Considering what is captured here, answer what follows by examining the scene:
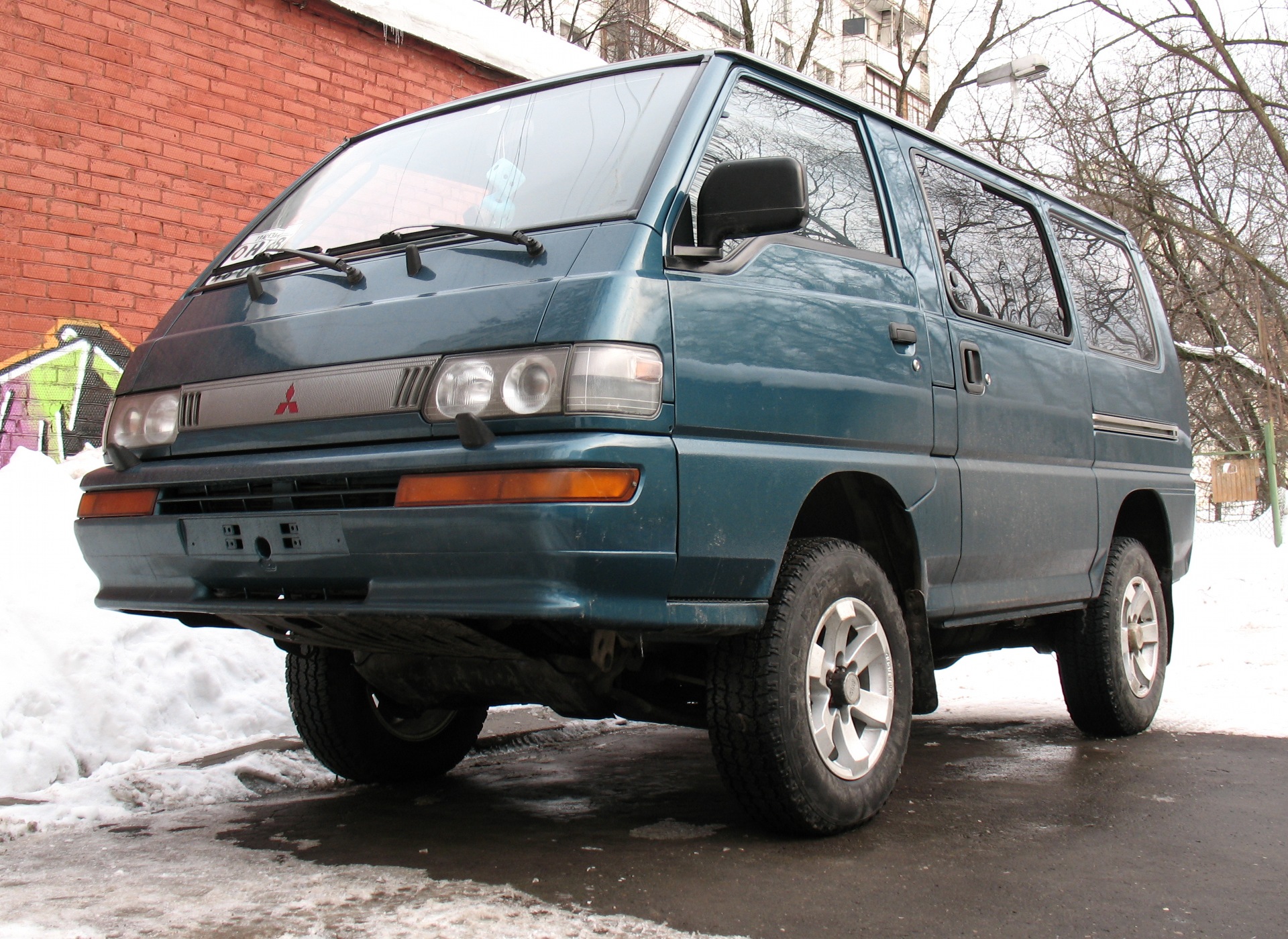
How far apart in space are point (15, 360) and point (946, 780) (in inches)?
212

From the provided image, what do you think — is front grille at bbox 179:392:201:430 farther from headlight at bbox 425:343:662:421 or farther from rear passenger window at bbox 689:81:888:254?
rear passenger window at bbox 689:81:888:254

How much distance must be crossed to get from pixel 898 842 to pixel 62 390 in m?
5.57

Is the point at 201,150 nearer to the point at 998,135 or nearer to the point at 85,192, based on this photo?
the point at 85,192

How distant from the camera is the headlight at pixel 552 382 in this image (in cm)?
273

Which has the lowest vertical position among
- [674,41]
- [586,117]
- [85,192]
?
[586,117]

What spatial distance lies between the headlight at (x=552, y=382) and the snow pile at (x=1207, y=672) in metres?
3.56

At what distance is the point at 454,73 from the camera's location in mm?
9609

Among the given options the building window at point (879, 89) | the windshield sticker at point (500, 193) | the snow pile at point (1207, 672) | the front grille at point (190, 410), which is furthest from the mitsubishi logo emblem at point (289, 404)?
the building window at point (879, 89)

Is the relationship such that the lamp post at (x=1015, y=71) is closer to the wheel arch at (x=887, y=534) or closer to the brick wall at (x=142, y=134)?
the brick wall at (x=142, y=134)

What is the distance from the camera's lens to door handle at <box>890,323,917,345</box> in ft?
12.0

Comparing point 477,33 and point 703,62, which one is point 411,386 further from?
point 477,33

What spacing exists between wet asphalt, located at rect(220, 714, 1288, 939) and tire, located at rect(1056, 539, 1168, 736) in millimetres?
173

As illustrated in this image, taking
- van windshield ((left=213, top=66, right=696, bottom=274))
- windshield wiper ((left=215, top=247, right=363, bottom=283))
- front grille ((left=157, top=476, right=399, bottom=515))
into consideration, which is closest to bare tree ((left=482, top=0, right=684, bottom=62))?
van windshield ((left=213, top=66, right=696, bottom=274))

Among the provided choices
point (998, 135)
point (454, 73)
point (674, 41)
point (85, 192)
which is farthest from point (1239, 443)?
point (85, 192)
